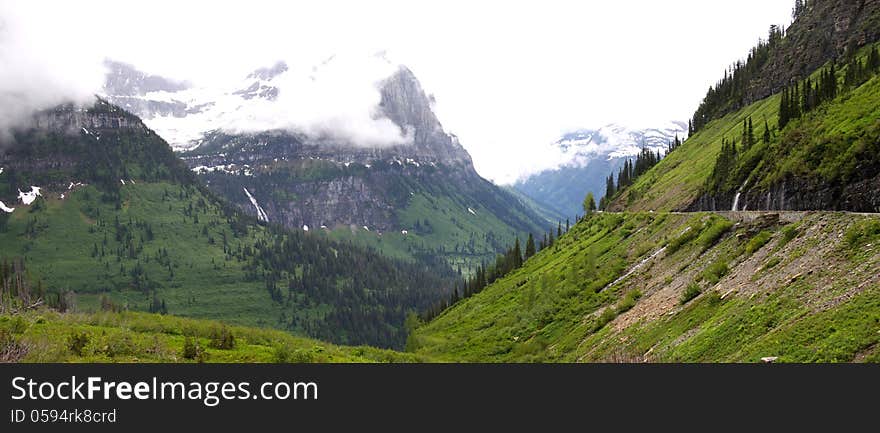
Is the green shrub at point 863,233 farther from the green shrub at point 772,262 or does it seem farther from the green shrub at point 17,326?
the green shrub at point 17,326

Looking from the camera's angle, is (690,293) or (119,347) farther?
(119,347)

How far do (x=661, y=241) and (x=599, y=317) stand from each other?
1936cm

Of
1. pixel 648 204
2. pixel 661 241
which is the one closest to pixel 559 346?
pixel 661 241

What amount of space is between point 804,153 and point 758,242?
945 inches

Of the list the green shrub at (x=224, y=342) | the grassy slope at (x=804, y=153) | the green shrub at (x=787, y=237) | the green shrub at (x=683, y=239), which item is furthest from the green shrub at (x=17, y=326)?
the grassy slope at (x=804, y=153)

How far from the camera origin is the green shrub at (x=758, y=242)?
4328 centimetres

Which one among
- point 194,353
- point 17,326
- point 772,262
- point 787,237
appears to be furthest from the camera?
point 17,326

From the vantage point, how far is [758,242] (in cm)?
4344

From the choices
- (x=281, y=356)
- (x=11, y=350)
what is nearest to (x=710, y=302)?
(x=281, y=356)

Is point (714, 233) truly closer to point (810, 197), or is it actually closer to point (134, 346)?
point (810, 197)

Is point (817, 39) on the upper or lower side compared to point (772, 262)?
upper

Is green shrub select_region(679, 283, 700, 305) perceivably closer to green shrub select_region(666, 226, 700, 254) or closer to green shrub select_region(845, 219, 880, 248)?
green shrub select_region(845, 219, 880, 248)

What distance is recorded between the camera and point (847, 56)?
4897 inches

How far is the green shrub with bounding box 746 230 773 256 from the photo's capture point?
4328cm
